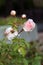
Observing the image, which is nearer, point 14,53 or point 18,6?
point 14,53

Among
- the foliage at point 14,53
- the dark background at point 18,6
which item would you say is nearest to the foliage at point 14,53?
the foliage at point 14,53

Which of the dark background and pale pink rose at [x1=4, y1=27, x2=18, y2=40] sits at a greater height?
pale pink rose at [x1=4, y1=27, x2=18, y2=40]

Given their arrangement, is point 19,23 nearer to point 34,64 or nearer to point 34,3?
point 34,64

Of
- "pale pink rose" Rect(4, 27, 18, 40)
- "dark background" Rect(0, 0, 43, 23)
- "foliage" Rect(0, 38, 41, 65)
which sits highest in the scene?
"pale pink rose" Rect(4, 27, 18, 40)

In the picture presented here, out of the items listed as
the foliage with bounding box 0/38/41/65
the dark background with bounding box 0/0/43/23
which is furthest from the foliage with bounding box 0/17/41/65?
the dark background with bounding box 0/0/43/23

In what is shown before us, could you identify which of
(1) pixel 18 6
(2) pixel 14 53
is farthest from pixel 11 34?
(1) pixel 18 6

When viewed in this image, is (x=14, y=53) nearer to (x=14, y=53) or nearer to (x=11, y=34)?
(x=14, y=53)

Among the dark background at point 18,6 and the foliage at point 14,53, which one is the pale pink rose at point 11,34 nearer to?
the foliage at point 14,53

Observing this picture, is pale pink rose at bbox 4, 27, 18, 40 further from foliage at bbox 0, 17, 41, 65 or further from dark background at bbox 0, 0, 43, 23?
dark background at bbox 0, 0, 43, 23

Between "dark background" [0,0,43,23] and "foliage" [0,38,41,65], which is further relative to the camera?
"dark background" [0,0,43,23]

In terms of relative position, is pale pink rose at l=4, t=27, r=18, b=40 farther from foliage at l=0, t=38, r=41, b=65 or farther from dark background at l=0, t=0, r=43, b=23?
dark background at l=0, t=0, r=43, b=23

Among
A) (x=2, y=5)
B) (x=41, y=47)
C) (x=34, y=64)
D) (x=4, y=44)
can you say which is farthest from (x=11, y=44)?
(x=2, y=5)
